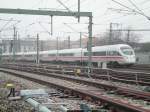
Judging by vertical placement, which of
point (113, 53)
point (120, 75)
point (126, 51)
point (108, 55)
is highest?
point (126, 51)

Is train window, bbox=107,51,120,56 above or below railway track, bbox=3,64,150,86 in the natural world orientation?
above

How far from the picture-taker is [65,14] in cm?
3189

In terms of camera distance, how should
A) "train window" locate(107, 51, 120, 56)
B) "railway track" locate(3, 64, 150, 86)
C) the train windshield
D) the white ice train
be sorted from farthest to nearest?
1. the train windshield
2. "train window" locate(107, 51, 120, 56)
3. the white ice train
4. "railway track" locate(3, 64, 150, 86)

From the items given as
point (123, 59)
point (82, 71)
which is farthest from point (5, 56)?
point (82, 71)

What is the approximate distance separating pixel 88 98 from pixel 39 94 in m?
1.83

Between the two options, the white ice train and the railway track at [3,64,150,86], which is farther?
the white ice train

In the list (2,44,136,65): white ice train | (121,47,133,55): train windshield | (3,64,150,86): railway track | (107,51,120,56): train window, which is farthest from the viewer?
(121,47,133,55): train windshield

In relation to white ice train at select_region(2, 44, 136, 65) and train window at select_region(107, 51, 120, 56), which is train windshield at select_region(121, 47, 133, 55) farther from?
train window at select_region(107, 51, 120, 56)

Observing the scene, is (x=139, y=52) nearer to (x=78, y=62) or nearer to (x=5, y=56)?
(x=78, y=62)

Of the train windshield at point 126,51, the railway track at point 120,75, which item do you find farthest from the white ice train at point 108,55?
the railway track at point 120,75

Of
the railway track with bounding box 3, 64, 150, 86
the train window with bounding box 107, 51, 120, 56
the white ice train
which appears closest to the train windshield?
the white ice train

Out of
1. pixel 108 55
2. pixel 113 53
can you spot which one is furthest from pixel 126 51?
pixel 108 55

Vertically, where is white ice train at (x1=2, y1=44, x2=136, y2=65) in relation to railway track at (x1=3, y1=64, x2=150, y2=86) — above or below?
above

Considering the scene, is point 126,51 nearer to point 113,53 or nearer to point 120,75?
point 113,53
